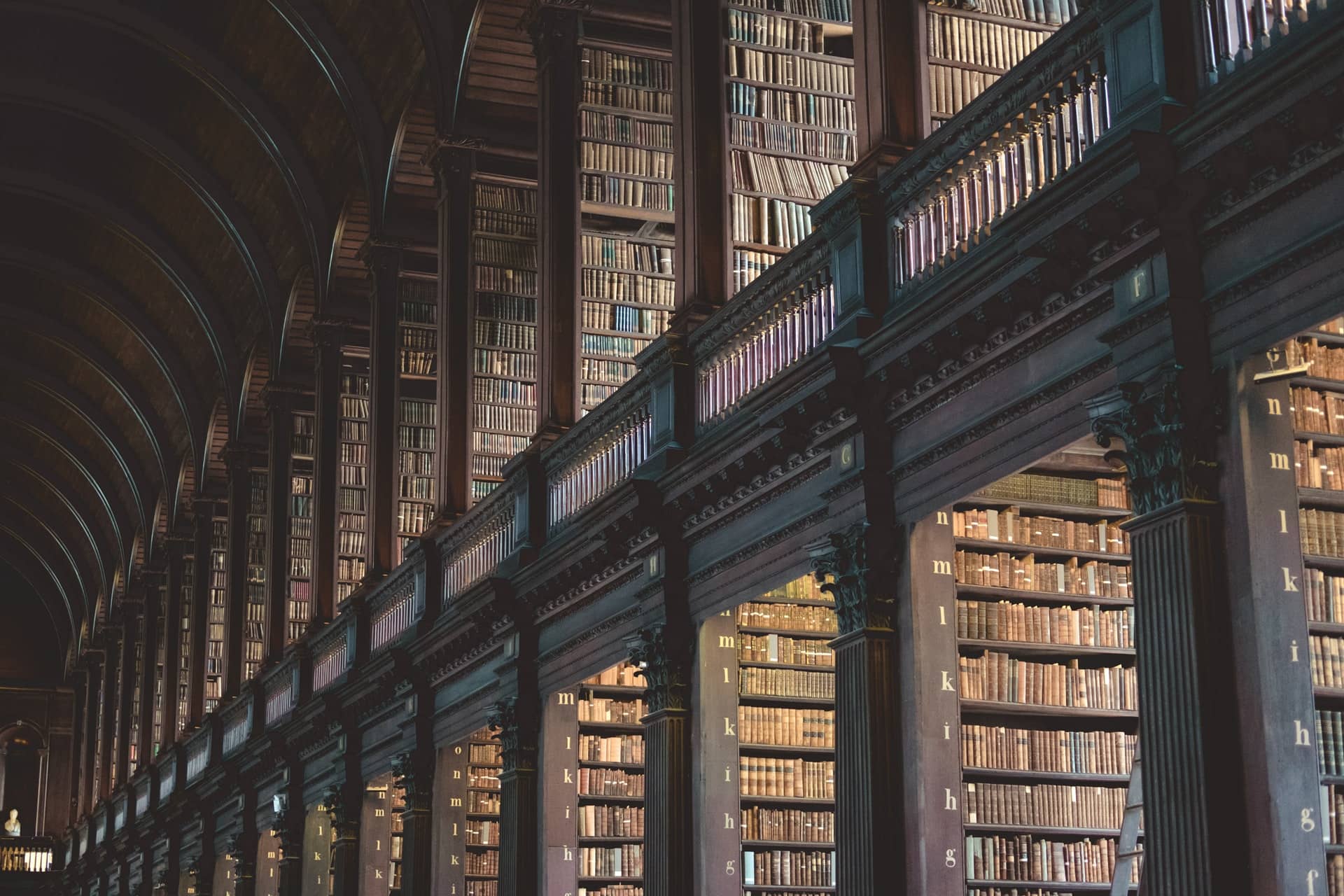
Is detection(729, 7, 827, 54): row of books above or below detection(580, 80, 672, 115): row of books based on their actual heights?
below

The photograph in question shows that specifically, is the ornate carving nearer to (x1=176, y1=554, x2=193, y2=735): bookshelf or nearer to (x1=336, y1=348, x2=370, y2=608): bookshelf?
(x1=336, y1=348, x2=370, y2=608): bookshelf

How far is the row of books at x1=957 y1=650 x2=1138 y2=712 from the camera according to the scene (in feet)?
24.2

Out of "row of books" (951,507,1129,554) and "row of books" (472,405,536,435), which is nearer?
"row of books" (951,507,1129,554)

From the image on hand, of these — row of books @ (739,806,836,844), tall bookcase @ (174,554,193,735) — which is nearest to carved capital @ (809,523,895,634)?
row of books @ (739,806,836,844)

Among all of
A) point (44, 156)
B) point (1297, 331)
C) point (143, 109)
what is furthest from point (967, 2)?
point (44, 156)

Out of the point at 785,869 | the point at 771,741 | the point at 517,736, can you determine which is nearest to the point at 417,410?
the point at 517,736

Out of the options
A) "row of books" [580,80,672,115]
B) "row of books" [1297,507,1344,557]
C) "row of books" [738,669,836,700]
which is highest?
"row of books" [580,80,672,115]

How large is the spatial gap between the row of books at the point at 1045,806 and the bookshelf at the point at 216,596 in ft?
50.7

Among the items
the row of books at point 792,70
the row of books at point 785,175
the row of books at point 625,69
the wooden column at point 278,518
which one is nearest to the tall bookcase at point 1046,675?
the row of books at point 785,175

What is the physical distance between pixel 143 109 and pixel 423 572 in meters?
7.92

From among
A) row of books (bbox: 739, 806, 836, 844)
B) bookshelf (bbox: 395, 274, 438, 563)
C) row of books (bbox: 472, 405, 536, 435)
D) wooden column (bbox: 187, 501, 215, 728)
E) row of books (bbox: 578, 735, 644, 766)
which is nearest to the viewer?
row of books (bbox: 739, 806, 836, 844)

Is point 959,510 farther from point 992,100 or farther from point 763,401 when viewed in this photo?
point 992,100

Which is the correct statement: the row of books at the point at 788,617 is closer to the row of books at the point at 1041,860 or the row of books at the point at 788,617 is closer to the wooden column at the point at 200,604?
the row of books at the point at 1041,860

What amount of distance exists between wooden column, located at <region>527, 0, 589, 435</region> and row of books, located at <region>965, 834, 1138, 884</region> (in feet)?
13.2
